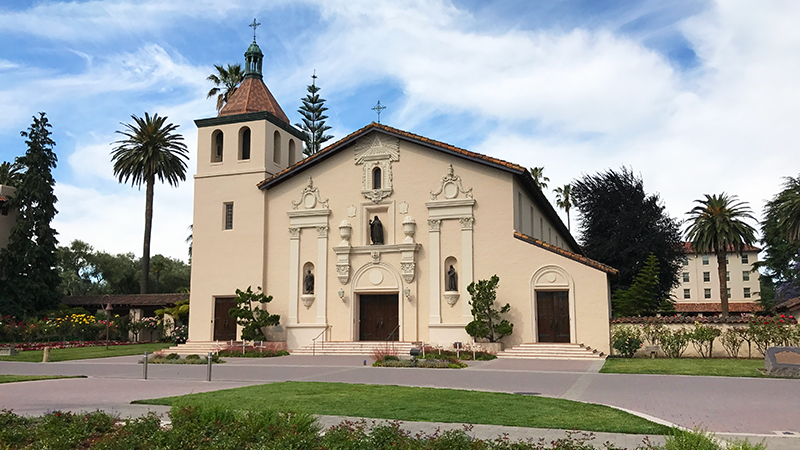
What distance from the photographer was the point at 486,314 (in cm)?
2736

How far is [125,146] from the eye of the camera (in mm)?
50000

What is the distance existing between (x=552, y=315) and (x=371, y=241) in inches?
367

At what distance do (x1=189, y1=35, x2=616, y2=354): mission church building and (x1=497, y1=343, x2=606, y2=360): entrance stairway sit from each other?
909 mm

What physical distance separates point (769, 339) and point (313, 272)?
2024 cm

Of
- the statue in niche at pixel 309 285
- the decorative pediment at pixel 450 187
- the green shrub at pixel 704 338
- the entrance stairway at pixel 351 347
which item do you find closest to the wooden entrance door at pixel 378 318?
the entrance stairway at pixel 351 347

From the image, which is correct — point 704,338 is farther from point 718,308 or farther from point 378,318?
point 718,308

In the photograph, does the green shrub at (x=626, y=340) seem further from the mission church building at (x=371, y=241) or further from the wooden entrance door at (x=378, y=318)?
the wooden entrance door at (x=378, y=318)

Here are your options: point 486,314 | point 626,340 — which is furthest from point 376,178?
point 626,340

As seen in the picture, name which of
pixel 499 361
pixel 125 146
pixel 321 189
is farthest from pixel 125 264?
pixel 499 361

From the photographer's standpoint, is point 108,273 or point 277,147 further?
point 108,273

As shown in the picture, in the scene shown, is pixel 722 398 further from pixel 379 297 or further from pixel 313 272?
pixel 313 272

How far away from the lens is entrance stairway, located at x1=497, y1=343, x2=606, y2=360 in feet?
83.8

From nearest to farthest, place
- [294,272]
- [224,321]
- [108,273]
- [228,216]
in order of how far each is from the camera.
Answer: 1. [294,272]
2. [224,321]
3. [228,216]
4. [108,273]

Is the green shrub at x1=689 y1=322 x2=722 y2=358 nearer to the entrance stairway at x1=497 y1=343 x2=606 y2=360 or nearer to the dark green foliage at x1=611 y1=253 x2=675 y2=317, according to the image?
the entrance stairway at x1=497 y1=343 x2=606 y2=360
